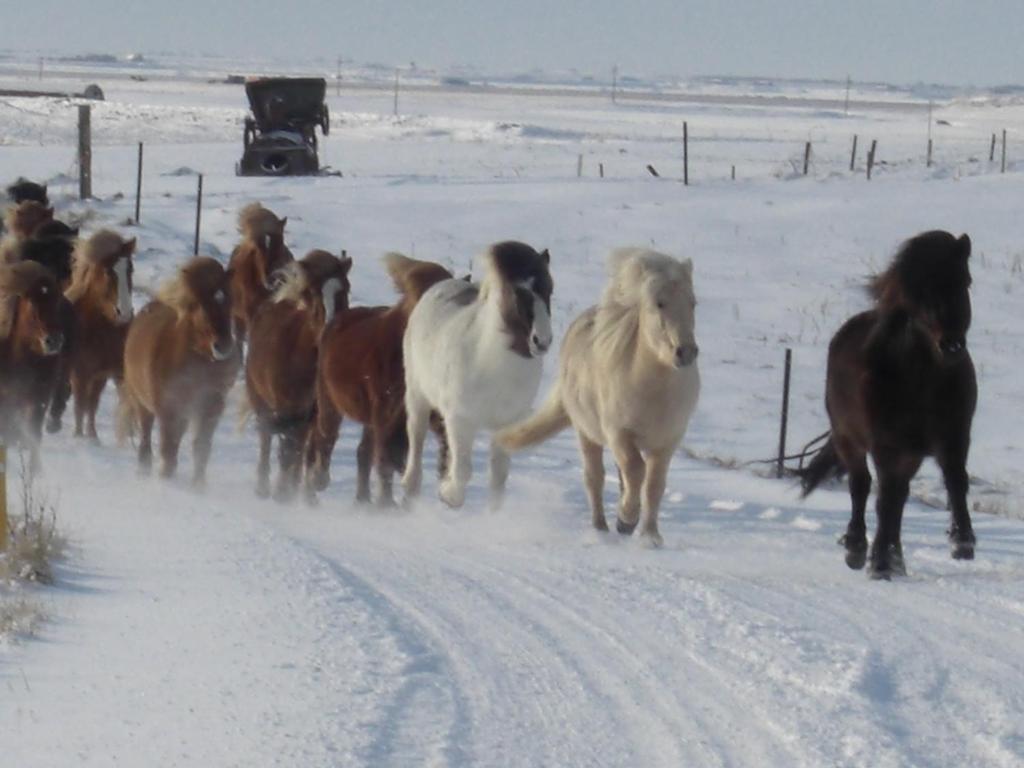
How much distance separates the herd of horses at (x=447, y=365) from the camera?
8805 millimetres

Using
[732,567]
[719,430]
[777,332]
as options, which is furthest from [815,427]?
[732,567]

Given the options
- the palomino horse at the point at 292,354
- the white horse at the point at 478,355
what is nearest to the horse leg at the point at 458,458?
the white horse at the point at 478,355

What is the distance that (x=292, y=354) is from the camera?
1258cm

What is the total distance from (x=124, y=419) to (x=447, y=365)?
13.5 feet

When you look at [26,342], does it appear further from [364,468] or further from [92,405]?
[364,468]

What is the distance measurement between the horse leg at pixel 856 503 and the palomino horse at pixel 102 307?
6510 millimetres

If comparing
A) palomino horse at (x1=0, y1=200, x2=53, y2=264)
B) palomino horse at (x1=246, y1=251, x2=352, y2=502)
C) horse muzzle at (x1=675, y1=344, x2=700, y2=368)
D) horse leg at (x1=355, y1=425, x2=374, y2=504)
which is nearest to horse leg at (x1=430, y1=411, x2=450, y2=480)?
horse leg at (x1=355, y1=425, x2=374, y2=504)

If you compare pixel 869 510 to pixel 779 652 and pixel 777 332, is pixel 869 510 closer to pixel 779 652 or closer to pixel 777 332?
pixel 779 652

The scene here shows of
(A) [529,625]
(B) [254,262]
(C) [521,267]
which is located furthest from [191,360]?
(A) [529,625]

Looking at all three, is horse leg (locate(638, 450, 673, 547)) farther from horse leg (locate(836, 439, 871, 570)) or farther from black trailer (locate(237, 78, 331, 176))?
black trailer (locate(237, 78, 331, 176))

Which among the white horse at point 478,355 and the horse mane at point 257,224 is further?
the horse mane at point 257,224

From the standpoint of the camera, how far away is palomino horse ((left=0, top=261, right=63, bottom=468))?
13.0 metres

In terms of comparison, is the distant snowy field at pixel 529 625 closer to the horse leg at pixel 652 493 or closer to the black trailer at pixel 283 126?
the horse leg at pixel 652 493

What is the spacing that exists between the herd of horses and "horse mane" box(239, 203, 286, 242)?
0.02 meters
